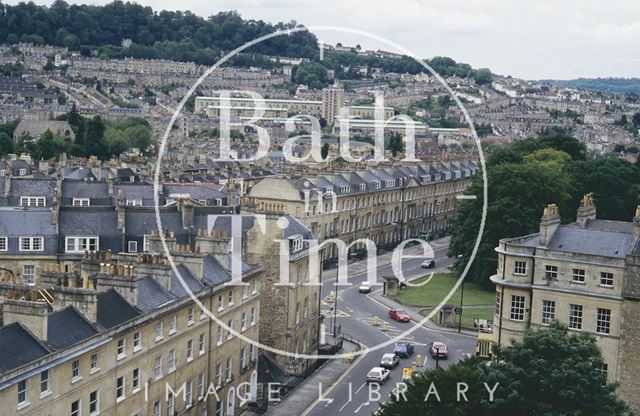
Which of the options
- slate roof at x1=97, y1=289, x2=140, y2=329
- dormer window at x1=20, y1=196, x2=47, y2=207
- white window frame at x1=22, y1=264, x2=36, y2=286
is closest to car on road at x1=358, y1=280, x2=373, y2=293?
dormer window at x1=20, y1=196, x2=47, y2=207

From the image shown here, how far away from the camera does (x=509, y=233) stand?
236 ft

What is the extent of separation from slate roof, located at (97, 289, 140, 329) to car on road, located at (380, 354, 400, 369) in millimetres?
19959

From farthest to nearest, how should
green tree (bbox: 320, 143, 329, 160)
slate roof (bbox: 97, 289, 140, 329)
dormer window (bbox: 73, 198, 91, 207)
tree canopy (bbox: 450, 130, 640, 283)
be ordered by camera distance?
green tree (bbox: 320, 143, 329, 160) → tree canopy (bbox: 450, 130, 640, 283) → dormer window (bbox: 73, 198, 91, 207) → slate roof (bbox: 97, 289, 140, 329)

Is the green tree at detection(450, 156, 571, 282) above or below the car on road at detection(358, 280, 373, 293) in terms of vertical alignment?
above

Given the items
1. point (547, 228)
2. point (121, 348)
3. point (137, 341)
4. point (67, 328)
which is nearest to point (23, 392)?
point (67, 328)

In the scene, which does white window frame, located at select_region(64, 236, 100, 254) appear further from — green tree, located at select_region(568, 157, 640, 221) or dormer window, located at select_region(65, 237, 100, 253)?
green tree, located at select_region(568, 157, 640, 221)

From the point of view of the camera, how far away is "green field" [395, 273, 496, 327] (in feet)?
214

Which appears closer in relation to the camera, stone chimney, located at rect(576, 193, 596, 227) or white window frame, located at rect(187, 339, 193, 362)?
white window frame, located at rect(187, 339, 193, 362)

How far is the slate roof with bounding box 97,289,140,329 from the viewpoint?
3269 centimetres

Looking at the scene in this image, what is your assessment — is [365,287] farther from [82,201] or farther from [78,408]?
[78,408]

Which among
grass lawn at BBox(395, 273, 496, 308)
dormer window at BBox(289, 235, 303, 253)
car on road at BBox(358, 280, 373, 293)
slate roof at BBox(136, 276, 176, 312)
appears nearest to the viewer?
slate roof at BBox(136, 276, 176, 312)

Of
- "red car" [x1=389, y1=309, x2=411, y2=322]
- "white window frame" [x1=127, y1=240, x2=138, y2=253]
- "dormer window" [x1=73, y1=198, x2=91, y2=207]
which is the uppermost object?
"dormer window" [x1=73, y1=198, x2=91, y2=207]

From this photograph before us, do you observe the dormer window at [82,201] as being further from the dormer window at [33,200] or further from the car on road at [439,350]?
the car on road at [439,350]

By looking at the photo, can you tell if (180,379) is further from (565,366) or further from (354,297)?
(354,297)
